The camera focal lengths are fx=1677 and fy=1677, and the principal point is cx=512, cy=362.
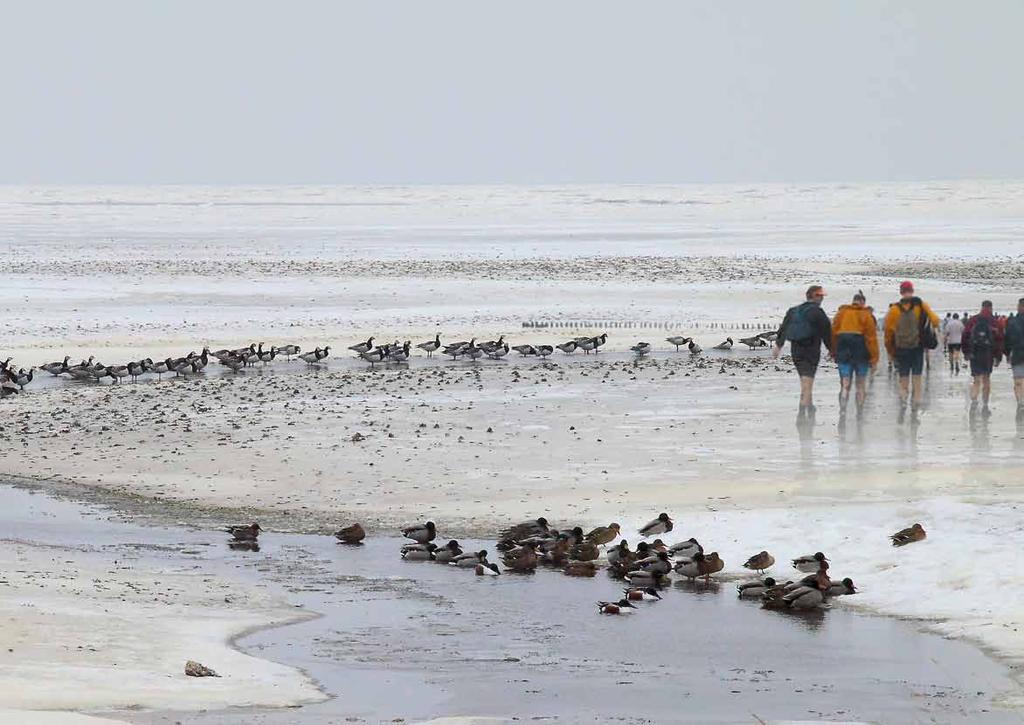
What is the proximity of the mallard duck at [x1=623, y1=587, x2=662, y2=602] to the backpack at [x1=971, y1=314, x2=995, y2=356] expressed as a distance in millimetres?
8919

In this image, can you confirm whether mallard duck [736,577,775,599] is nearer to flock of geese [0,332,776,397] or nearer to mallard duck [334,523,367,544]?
mallard duck [334,523,367,544]

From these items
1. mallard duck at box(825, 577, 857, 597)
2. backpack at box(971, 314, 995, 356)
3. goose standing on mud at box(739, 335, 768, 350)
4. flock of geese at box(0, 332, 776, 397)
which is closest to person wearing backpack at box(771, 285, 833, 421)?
backpack at box(971, 314, 995, 356)

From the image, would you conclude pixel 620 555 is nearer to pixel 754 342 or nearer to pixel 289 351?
pixel 289 351

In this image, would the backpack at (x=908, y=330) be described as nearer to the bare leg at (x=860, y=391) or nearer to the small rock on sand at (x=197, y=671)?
the bare leg at (x=860, y=391)

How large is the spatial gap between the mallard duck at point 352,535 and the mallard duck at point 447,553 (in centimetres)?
98

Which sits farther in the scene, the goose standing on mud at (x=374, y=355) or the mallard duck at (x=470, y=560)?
the goose standing on mud at (x=374, y=355)

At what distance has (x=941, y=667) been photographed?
34.1 ft

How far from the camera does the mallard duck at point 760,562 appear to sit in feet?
42.7

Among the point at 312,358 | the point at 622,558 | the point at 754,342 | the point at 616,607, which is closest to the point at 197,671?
the point at 616,607

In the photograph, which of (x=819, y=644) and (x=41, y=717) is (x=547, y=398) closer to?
(x=819, y=644)

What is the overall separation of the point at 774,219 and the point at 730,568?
103227mm

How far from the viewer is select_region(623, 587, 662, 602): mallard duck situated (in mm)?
12570

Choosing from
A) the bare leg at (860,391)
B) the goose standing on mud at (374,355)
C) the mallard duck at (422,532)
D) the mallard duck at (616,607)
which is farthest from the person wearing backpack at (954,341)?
the mallard duck at (616,607)

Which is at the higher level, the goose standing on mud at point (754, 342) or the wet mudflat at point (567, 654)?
the goose standing on mud at point (754, 342)
